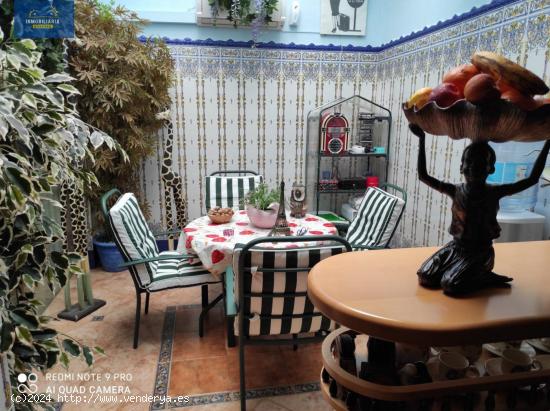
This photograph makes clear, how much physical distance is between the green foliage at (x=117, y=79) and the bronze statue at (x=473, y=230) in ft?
9.81

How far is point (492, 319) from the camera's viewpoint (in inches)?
25.0

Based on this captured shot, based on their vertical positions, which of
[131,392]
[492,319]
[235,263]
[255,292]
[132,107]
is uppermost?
[132,107]

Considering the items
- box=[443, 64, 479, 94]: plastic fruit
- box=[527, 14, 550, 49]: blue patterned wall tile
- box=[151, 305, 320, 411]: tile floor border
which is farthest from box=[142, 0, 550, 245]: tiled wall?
box=[443, 64, 479, 94]: plastic fruit

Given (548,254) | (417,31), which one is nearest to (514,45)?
(417,31)

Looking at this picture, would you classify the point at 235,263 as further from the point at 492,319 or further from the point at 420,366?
the point at 492,319

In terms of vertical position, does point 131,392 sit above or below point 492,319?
below

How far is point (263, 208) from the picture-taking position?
250cm

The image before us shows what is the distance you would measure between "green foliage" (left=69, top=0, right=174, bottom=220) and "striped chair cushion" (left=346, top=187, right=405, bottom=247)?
2.03 m

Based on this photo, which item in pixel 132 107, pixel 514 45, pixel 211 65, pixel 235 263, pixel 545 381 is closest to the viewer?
pixel 545 381

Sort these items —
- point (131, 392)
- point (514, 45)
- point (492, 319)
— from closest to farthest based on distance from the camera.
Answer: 1. point (492, 319)
2. point (131, 392)
3. point (514, 45)

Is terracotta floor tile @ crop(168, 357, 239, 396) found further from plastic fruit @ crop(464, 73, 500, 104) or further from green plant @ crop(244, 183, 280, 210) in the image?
plastic fruit @ crop(464, 73, 500, 104)

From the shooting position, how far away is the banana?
23.9 inches

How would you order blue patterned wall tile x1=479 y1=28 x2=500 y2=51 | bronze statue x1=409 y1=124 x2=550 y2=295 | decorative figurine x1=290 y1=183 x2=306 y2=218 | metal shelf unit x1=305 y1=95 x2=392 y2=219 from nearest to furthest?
bronze statue x1=409 y1=124 x2=550 y2=295
blue patterned wall tile x1=479 y1=28 x2=500 y2=51
decorative figurine x1=290 y1=183 x2=306 y2=218
metal shelf unit x1=305 y1=95 x2=392 y2=219

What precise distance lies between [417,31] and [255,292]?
2909 mm
